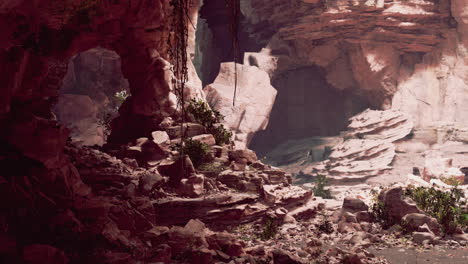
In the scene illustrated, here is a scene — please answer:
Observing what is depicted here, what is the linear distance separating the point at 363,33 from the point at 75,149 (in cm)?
2213

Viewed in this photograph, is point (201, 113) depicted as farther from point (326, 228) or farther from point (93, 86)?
point (93, 86)

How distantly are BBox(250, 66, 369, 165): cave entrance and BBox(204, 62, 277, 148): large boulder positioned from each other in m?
7.87

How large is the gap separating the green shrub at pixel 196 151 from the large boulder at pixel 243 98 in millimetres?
9448

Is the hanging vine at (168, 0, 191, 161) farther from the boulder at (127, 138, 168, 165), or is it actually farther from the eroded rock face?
the eroded rock face

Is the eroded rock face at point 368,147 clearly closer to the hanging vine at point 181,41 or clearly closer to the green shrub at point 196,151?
the green shrub at point 196,151

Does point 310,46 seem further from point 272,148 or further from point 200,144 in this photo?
point 200,144

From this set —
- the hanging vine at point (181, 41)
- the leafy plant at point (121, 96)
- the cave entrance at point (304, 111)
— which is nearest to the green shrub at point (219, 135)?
the leafy plant at point (121, 96)

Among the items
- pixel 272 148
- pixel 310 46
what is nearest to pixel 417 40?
pixel 310 46

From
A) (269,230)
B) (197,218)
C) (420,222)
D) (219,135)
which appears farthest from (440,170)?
(197,218)

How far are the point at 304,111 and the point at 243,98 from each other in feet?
36.2

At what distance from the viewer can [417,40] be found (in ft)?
84.1

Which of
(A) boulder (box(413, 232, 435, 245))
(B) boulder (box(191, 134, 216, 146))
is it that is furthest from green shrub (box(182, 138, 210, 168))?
(A) boulder (box(413, 232, 435, 245))

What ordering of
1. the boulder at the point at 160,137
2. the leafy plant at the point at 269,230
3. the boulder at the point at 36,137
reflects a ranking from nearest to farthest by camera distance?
the boulder at the point at 36,137, the leafy plant at the point at 269,230, the boulder at the point at 160,137

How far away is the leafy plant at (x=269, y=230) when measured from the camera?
848cm
